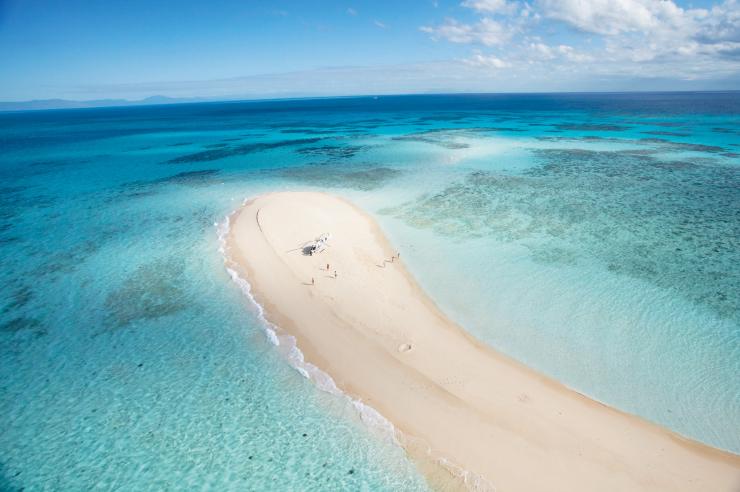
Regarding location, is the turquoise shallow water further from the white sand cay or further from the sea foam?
the white sand cay

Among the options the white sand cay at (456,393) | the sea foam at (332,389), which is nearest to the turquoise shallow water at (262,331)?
the sea foam at (332,389)

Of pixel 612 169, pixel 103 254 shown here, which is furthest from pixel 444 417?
pixel 612 169

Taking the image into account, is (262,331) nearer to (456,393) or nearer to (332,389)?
(332,389)

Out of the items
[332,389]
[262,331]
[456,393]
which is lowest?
[456,393]

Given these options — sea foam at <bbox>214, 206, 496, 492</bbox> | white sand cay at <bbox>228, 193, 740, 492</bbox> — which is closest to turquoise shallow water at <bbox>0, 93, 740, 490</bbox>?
sea foam at <bbox>214, 206, 496, 492</bbox>

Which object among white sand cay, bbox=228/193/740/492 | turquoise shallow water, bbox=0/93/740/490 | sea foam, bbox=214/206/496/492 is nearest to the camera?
sea foam, bbox=214/206/496/492

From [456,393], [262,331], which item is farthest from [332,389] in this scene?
[262,331]
